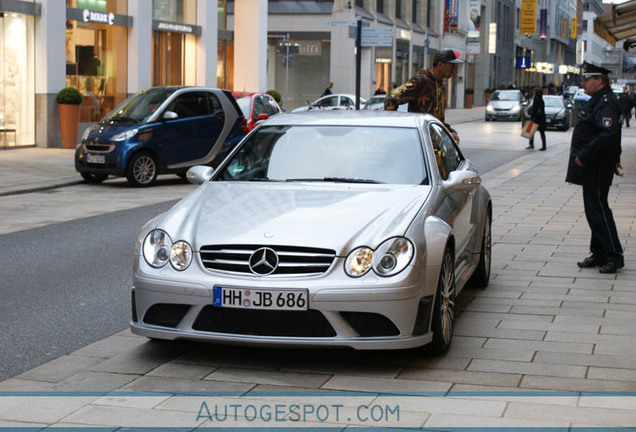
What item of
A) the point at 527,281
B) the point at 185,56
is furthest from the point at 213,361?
the point at 185,56

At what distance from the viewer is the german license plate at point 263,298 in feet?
18.4

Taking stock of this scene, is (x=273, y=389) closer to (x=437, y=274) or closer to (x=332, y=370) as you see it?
(x=332, y=370)

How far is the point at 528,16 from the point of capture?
9681 cm

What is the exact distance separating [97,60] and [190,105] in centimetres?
1010

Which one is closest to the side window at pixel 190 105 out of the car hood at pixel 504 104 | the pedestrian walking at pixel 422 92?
the pedestrian walking at pixel 422 92

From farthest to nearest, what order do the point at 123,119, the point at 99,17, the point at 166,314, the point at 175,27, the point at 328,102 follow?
the point at 328,102
the point at 175,27
the point at 99,17
the point at 123,119
the point at 166,314

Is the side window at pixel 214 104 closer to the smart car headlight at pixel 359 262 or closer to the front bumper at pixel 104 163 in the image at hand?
the front bumper at pixel 104 163

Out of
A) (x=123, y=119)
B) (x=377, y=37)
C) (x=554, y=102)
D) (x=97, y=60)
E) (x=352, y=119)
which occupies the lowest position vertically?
(x=123, y=119)

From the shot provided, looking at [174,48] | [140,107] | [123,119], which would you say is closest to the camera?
[123,119]

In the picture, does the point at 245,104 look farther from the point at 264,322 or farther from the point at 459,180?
the point at 264,322

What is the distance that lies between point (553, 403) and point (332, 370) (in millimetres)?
1254

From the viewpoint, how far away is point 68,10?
26.4 metres

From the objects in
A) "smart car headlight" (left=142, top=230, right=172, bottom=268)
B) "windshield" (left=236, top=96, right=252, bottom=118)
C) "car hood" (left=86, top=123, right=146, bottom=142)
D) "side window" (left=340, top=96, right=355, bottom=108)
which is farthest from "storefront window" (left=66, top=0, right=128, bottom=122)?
"smart car headlight" (left=142, top=230, right=172, bottom=268)

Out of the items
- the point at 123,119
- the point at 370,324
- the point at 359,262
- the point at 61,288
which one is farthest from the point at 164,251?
the point at 123,119
